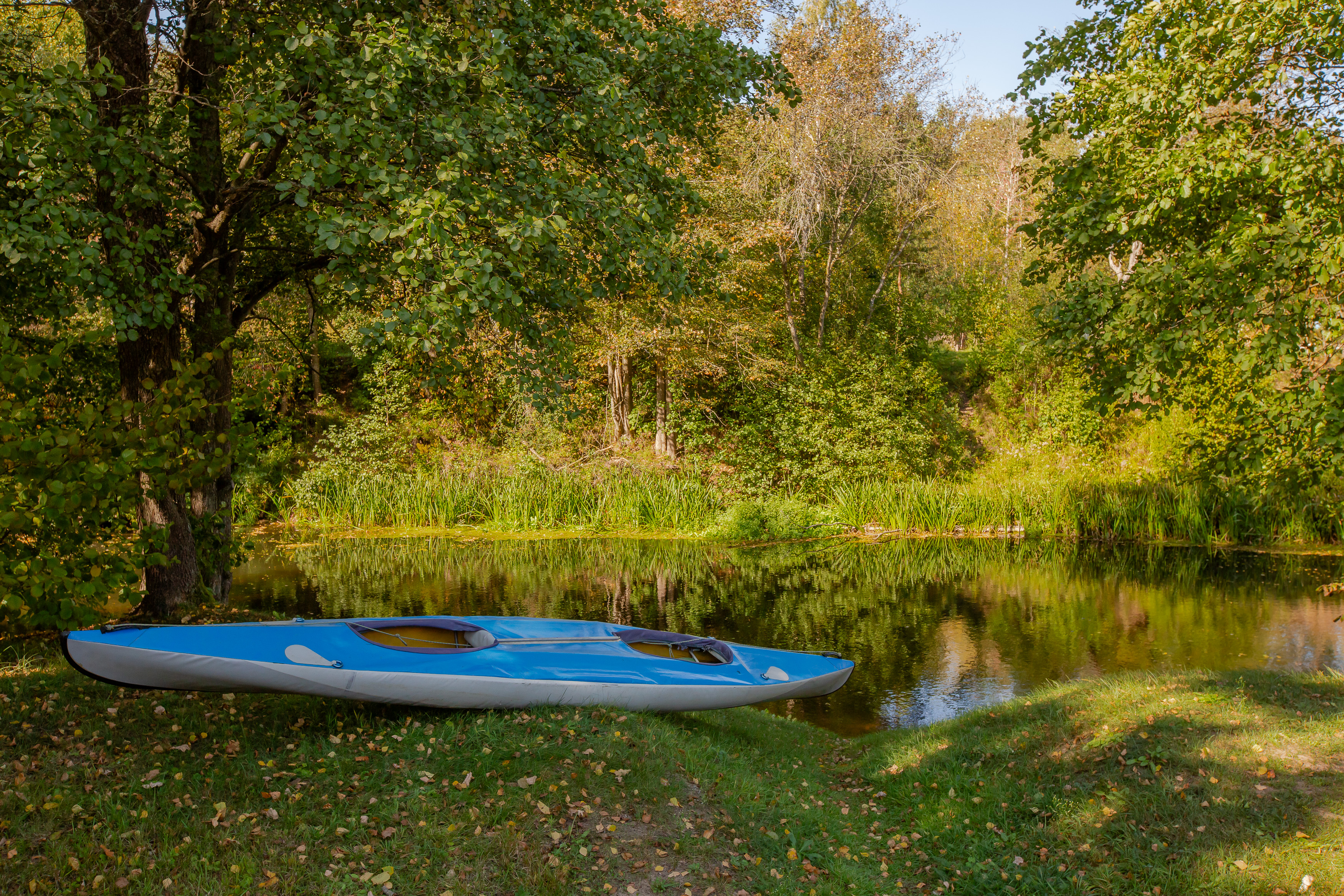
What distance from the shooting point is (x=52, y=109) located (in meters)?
4.88

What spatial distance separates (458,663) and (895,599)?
8.45m

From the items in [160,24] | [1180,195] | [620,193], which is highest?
[160,24]

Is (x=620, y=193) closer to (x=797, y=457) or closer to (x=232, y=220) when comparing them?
(x=232, y=220)

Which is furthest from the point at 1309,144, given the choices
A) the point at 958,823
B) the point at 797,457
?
the point at 797,457

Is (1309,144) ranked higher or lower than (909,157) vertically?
lower

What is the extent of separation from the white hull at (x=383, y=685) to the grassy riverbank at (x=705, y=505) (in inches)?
450

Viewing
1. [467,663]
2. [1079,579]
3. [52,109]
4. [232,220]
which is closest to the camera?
[52,109]

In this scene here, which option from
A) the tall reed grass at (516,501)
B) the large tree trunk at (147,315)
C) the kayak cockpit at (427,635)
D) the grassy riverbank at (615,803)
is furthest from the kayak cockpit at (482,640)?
the tall reed grass at (516,501)

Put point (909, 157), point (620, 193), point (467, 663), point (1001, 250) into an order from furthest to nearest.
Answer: point (1001, 250) → point (909, 157) → point (620, 193) → point (467, 663)

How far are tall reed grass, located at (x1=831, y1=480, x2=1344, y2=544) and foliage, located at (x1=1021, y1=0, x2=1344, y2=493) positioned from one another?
7653mm

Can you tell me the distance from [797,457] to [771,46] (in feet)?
30.8

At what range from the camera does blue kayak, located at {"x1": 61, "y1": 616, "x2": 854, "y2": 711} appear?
15.1 feet

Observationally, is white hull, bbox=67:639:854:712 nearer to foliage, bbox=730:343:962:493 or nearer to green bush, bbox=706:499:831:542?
green bush, bbox=706:499:831:542

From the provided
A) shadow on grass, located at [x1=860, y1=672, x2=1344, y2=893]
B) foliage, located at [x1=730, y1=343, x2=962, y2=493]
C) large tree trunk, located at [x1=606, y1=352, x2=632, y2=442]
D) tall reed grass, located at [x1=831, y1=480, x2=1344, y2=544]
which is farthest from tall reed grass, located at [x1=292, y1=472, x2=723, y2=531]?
shadow on grass, located at [x1=860, y1=672, x2=1344, y2=893]
